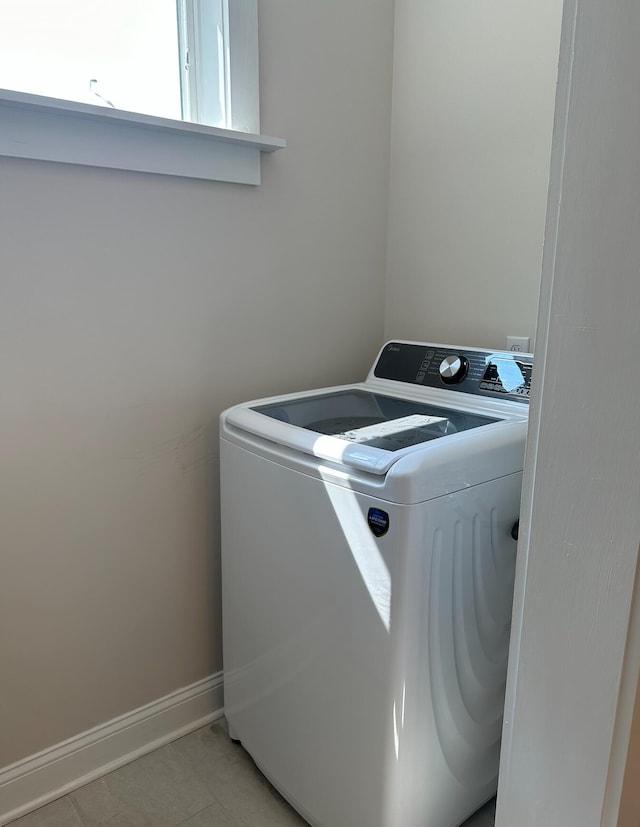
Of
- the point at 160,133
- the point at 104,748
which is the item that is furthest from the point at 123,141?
the point at 104,748

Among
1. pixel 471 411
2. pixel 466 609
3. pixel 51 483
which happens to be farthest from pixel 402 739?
pixel 51 483

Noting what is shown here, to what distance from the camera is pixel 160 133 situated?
48.5 inches

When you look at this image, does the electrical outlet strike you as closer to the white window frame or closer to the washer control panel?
the washer control panel

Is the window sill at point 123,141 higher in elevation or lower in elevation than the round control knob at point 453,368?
higher

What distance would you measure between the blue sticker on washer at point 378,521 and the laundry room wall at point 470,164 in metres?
0.71

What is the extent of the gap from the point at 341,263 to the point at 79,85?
73 cm

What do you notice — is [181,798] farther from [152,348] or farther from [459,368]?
[459,368]

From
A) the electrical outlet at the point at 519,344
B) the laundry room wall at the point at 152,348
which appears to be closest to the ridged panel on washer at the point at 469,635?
the electrical outlet at the point at 519,344

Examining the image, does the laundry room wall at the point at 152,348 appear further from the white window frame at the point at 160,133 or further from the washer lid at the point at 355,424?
the washer lid at the point at 355,424

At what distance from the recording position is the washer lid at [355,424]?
101 cm

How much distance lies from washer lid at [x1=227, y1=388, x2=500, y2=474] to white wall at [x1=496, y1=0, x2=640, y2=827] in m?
0.40

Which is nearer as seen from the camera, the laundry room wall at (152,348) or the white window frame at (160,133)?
the white window frame at (160,133)

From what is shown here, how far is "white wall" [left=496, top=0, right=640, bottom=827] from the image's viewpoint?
19.0 inches

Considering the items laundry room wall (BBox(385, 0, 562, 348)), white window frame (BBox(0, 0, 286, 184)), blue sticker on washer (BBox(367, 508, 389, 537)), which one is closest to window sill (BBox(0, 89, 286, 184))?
white window frame (BBox(0, 0, 286, 184))
